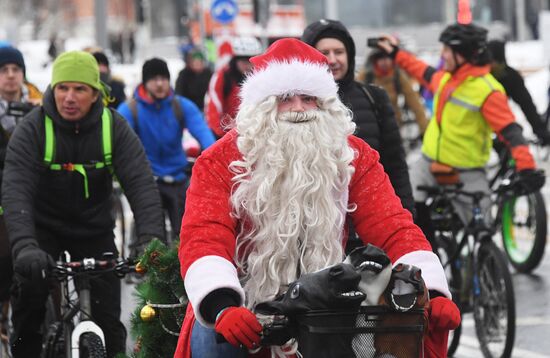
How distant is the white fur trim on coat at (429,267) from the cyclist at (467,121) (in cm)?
437

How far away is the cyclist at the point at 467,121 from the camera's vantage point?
8.95m

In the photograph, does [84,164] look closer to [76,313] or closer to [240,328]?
[76,313]

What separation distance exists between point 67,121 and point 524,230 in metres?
6.22

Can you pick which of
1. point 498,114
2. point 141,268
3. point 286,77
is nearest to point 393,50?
A: point 498,114

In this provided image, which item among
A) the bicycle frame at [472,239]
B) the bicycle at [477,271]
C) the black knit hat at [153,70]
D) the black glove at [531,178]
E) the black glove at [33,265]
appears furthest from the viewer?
the black knit hat at [153,70]

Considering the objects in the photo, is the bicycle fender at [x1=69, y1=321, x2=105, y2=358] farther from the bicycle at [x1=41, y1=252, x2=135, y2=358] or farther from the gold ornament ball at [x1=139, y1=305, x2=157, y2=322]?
the gold ornament ball at [x1=139, y1=305, x2=157, y2=322]

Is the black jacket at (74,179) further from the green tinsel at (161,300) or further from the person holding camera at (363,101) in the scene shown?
the green tinsel at (161,300)

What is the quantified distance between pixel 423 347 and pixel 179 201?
22.9 ft

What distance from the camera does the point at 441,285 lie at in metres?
4.45

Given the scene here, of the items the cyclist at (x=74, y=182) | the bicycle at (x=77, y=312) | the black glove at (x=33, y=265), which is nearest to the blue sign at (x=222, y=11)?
the cyclist at (x=74, y=182)

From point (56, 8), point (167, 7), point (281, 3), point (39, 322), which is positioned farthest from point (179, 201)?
point (56, 8)

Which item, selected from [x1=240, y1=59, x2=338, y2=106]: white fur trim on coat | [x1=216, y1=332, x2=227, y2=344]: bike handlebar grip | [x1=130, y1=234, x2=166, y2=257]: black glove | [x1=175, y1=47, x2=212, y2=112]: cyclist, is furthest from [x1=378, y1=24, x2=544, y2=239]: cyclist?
[x1=175, y1=47, x2=212, y2=112]: cyclist

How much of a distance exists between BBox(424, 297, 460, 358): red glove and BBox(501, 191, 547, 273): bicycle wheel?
740cm

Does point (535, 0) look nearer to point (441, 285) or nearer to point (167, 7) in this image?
point (167, 7)
